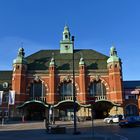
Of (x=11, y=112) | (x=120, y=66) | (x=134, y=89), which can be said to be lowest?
(x=11, y=112)

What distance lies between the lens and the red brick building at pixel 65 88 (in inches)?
2398

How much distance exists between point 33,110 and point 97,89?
16.1 m

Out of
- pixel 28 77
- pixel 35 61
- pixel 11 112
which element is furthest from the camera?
pixel 35 61

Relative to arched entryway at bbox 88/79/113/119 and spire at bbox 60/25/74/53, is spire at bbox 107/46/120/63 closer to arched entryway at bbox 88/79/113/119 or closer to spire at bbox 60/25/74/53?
arched entryway at bbox 88/79/113/119

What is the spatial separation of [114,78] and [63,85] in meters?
12.3

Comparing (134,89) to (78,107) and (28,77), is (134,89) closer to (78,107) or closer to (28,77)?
(78,107)

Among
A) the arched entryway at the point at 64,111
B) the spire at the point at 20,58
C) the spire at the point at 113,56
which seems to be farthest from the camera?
the spire at the point at 113,56

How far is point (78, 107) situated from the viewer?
60.8 metres

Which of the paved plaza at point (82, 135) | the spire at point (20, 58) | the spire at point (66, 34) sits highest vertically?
the spire at point (66, 34)

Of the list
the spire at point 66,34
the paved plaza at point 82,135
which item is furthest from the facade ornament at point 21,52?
the paved plaza at point 82,135

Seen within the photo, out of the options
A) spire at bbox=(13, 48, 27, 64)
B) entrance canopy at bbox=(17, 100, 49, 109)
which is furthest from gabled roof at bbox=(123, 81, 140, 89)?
spire at bbox=(13, 48, 27, 64)

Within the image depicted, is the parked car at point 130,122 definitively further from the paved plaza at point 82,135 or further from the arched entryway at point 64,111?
the arched entryway at point 64,111

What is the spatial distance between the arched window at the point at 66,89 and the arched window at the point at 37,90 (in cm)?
456

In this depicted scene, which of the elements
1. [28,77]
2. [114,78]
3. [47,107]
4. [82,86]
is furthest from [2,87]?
[114,78]
